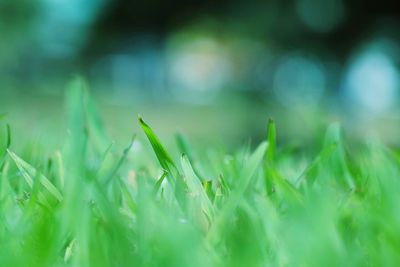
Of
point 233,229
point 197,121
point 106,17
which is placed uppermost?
point 106,17

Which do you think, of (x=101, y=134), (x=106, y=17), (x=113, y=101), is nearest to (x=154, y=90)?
(x=113, y=101)

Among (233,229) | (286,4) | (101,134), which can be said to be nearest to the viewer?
(233,229)

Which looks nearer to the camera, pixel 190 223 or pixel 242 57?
pixel 190 223

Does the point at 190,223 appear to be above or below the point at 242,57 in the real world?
below

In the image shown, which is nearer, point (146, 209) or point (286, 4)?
point (146, 209)

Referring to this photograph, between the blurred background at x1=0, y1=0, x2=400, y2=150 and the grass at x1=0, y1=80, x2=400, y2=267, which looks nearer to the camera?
the grass at x1=0, y1=80, x2=400, y2=267

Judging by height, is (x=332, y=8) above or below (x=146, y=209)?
above

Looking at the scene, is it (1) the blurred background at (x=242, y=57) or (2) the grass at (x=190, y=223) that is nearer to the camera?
(2) the grass at (x=190, y=223)

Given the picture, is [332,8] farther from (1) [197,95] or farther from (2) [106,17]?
(1) [197,95]
